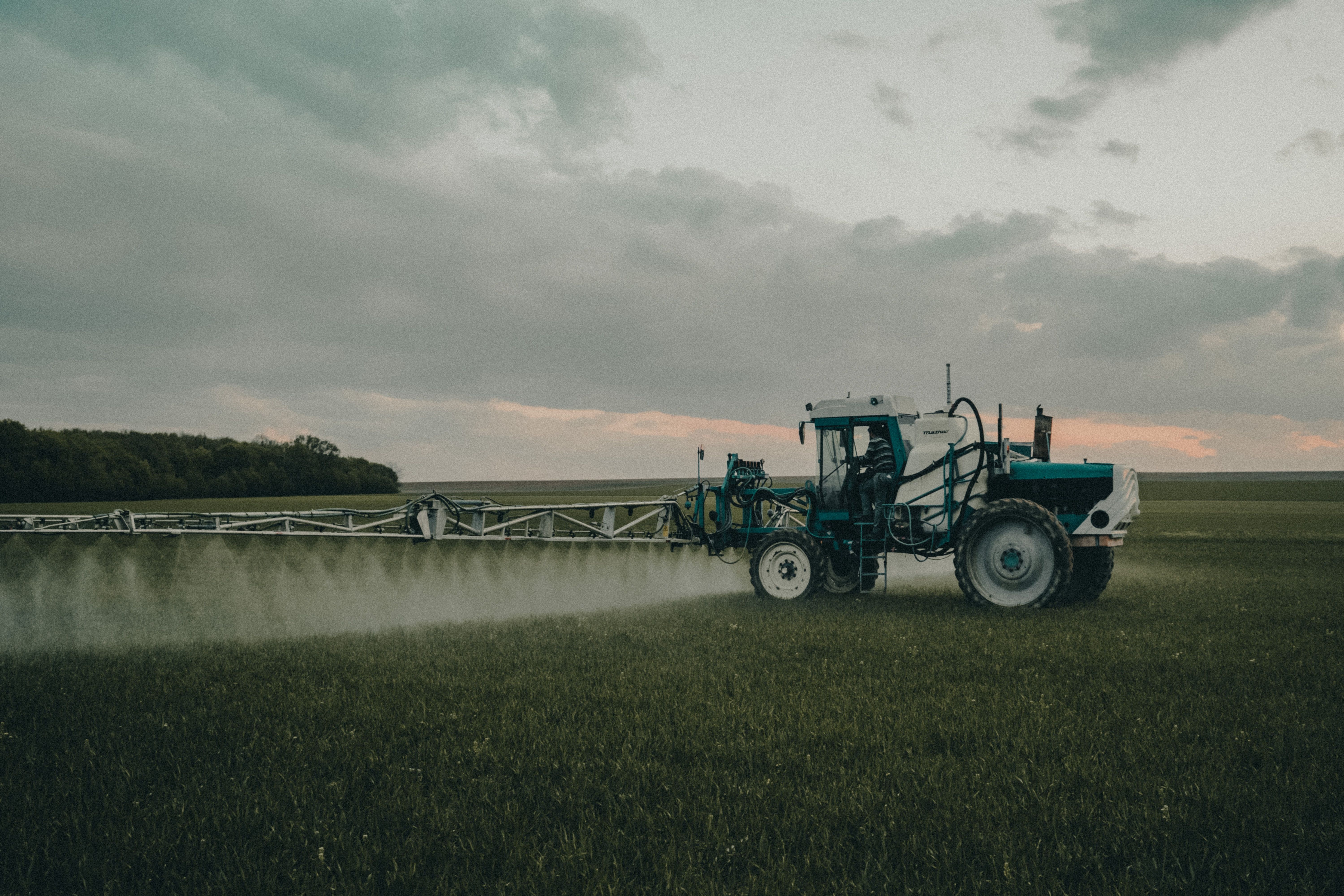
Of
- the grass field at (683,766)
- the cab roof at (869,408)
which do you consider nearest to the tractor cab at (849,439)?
the cab roof at (869,408)

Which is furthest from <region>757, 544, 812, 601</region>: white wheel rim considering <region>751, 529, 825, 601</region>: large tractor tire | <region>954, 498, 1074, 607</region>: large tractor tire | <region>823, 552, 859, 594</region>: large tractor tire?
<region>954, 498, 1074, 607</region>: large tractor tire

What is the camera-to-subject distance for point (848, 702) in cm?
753

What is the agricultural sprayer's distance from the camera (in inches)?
543

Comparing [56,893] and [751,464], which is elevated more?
[751,464]

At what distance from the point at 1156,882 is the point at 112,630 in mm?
13255

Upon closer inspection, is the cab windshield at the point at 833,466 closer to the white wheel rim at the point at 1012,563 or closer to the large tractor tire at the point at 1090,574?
the white wheel rim at the point at 1012,563

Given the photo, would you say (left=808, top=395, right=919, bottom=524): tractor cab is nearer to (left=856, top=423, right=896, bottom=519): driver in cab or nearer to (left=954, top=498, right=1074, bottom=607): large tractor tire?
(left=856, top=423, right=896, bottom=519): driver in cab

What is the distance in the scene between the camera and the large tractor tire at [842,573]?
53.8 ft

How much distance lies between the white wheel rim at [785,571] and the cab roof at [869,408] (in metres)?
2.30

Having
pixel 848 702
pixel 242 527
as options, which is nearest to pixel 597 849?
pixel 848 702

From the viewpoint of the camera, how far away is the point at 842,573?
16.6 meters

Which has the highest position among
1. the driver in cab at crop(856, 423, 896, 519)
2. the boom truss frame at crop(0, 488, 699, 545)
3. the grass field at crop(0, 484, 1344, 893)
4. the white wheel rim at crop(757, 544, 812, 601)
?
the driver in cab at crop(856, 423, 896, 519)

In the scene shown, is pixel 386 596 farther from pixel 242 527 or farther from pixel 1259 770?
pixel 1259 770

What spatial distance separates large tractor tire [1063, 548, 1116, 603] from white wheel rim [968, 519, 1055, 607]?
5.84ft
